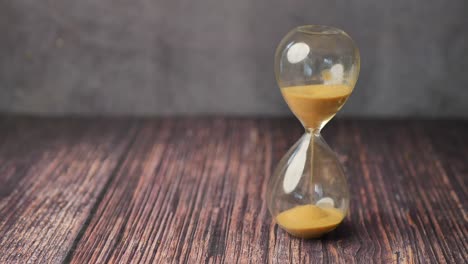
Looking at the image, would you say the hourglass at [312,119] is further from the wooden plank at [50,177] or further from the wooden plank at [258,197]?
A: the wooden plank at [50,177]

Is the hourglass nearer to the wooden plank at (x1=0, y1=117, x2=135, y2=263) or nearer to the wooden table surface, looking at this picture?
the wooden table surface

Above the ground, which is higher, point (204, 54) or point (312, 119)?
point (312, 119)

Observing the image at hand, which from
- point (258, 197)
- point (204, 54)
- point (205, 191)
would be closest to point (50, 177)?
point (205, 191)

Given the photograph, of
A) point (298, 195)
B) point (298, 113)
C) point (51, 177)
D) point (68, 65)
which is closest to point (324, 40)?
point (298, 113)

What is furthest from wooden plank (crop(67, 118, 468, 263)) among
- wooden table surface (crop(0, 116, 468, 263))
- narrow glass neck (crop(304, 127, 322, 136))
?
narrow glass neck (crop(304, 127, 322, 136))

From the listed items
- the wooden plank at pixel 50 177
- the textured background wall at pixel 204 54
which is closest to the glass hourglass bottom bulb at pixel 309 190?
the wooden plank at pixel 50 177

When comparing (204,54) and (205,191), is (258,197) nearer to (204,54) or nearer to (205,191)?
(205,191)

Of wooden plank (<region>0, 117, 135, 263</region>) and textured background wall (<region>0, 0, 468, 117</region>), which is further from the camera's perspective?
textured background wall (<region>0, 0, 468, 117</region>)
